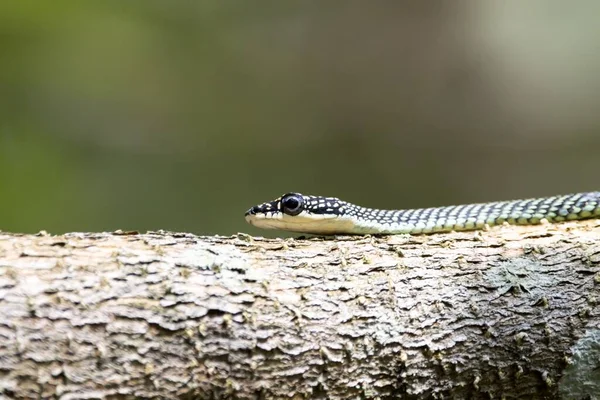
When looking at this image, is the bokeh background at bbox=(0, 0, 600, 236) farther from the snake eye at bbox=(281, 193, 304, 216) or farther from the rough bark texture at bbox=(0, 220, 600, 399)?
the rough bark texture at bbox=(0, 220, 600, 399)

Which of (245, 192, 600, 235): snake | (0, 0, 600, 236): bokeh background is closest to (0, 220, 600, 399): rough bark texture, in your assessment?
(245, 192, 600, 235): snake

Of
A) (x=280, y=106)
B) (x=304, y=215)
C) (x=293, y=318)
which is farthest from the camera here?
(x=280, y=106)

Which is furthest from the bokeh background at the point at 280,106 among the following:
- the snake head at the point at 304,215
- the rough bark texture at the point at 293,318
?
the rough bark texture at the point at 293,318

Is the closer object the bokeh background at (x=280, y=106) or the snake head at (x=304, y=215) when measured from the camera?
the snake head at (x=304, y=215)

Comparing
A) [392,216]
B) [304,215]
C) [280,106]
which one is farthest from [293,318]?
[280,106]

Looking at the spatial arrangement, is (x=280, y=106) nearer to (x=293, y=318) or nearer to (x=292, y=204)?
(x=292, y=204)

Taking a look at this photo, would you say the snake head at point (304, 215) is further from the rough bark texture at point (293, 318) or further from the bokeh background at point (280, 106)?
the bokeh background at point (280, 106)
